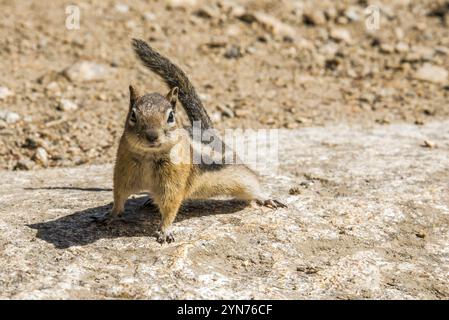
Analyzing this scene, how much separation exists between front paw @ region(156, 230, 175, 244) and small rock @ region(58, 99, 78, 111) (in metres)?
3.98

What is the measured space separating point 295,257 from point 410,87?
5742 millimetres

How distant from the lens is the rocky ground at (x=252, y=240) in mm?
3717

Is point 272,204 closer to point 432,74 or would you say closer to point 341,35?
point 432,74

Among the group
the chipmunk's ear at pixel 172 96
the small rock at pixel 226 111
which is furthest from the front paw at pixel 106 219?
the small rock at pixel 226 111

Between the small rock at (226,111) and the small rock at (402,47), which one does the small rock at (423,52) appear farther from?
the small rock at (226,111)

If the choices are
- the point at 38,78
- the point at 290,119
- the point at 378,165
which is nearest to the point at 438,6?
the point at 290,119

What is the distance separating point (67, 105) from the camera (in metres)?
7.88

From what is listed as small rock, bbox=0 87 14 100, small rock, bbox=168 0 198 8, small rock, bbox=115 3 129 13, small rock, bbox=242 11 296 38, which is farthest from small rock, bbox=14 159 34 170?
small rock, bbox=242 11 296 38

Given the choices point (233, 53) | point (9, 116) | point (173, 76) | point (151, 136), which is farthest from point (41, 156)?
point (233, 53)

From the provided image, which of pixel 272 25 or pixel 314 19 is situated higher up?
pixel 314 19

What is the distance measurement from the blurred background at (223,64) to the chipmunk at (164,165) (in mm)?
2335

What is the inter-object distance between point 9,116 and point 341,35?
215 inches

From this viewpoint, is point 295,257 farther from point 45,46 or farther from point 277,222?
point 45,46

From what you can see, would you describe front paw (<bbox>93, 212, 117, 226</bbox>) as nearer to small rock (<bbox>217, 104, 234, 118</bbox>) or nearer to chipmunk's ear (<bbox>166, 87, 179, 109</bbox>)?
chipmunk's ear (<bbox>166, 87, 179, 109</bbox>)
